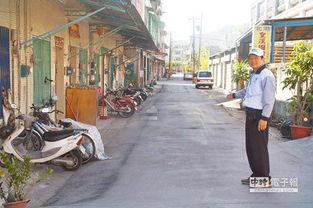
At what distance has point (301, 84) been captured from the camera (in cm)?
936

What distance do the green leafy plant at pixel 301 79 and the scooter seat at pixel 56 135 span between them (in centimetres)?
581

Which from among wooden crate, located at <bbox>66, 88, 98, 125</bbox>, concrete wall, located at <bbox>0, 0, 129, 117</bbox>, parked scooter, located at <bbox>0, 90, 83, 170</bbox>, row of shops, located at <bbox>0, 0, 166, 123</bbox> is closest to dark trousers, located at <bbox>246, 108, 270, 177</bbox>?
parked scooter, located at <bbox>0, 90, 83, 170</bbox>

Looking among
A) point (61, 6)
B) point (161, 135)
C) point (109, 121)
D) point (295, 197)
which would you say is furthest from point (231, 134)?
point (61, 6)

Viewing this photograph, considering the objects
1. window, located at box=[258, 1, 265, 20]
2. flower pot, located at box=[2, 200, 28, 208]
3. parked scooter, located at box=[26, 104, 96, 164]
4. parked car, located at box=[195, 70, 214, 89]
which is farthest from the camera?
window, located at box=[258, 1, 265, 20]

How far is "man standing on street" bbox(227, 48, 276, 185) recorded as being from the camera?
4840 millimetres

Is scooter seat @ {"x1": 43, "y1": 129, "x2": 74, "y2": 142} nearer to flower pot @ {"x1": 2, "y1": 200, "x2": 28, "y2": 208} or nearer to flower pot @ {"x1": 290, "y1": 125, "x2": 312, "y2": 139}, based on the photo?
flower pot @ {"x1": 2, "y1": 200, "x2": 28, "y2": 208}

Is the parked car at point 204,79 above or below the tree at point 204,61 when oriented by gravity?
below

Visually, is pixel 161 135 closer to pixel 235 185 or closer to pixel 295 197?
pixel 235 185

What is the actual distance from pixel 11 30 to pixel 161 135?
4430mm

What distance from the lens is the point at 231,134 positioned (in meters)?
9.79

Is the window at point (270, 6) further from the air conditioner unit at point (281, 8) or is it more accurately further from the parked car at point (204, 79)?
the parked car at point (204, 79)

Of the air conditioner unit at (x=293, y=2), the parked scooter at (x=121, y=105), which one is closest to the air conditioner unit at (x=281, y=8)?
the air conditioner unit at (x=293, y=2)

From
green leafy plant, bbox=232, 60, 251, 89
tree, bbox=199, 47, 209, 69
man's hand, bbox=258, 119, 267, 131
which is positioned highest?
tree, bbox=199, 47, 209, 69

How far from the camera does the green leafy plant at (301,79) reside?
29.5 ft
